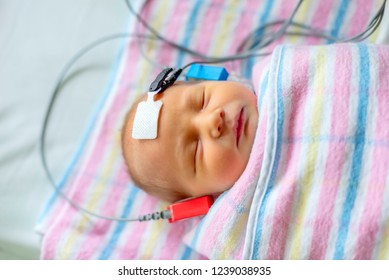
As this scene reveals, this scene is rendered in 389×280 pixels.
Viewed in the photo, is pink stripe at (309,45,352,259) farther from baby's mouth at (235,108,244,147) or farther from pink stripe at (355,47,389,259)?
baby's mouth at (235,108,244,147)

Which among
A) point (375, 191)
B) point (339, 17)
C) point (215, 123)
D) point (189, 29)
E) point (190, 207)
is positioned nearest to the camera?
point (375, 191)

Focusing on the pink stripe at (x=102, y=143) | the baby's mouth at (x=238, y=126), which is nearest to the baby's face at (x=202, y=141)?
the baby's mouth at (x=238, y=126)

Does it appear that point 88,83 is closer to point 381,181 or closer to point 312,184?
point 312,184

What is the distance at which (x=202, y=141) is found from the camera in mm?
1007

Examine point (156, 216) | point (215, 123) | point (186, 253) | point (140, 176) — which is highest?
point (215, 123)

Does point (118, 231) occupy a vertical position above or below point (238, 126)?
below

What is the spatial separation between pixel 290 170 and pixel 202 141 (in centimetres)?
18

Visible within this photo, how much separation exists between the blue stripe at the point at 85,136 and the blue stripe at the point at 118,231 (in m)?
0.17

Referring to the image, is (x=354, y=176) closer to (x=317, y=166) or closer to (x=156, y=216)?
(x=317, y=166)

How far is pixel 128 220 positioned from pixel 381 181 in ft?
1.98

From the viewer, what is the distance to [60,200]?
1264mm

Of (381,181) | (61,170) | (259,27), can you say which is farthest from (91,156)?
(381,181)

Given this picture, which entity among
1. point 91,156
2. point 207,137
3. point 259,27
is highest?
point 259,27

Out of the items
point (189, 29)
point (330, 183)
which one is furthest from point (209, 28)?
point (330, 183)
